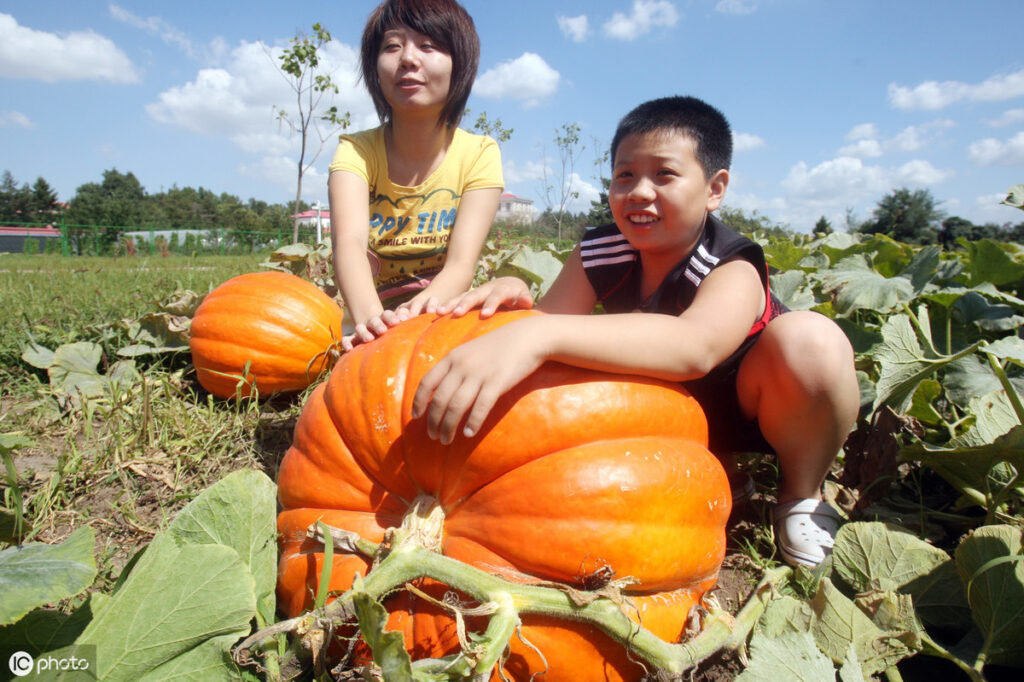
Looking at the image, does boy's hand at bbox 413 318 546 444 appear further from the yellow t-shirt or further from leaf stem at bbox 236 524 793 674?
the yellow t-shirt

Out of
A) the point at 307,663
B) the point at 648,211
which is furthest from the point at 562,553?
the point at 648,211

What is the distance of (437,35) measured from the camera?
2.65m

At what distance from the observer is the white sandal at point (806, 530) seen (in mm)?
1517

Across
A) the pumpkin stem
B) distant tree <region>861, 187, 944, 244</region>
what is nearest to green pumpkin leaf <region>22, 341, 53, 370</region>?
the pumpkin stem

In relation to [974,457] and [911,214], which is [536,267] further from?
[911,214]

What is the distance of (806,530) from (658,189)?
96cm

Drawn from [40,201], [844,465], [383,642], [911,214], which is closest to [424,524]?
[383,642]

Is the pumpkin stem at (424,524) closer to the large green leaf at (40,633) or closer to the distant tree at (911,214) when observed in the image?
the large green leaf at (40,633)

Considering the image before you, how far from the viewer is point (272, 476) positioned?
80.3 inches

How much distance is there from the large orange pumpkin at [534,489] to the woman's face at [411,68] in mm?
1647

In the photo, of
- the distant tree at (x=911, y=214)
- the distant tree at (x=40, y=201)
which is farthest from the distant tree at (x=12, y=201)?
the distant tree at (x=911, y=214)

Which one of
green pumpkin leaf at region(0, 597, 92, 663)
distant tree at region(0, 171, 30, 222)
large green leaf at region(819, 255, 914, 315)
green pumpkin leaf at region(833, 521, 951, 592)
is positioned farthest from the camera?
distant tree at region(0, 171, 30, 222)

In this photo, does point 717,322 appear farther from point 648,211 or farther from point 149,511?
point 149,511

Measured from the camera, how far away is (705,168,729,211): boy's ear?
1.86 meters
